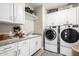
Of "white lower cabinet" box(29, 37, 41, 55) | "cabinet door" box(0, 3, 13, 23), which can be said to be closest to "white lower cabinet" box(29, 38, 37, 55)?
"white lower cabinet" box(29, 37, 41, 55)

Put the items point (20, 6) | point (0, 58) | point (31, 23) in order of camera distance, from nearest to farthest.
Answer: point (0, 58) → point (31, 23) → point (20, 6)

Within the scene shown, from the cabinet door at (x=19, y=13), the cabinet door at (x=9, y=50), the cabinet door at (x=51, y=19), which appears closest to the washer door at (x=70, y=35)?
the cabinet door at (x=51, y=19)

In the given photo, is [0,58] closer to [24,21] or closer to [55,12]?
[24,21]

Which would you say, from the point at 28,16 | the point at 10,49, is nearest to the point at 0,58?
the point at 10,49

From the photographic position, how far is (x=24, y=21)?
1683mm

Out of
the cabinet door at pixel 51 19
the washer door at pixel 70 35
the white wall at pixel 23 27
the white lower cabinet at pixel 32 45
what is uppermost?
the cabinet door at pixel 51 19

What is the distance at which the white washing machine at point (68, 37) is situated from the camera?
70.1 inches

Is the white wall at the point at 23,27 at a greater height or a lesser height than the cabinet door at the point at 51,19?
lesser

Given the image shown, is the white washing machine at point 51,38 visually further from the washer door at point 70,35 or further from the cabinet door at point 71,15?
the cabinet door at point 71,15

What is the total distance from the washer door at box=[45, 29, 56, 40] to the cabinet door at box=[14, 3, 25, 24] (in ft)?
1.84

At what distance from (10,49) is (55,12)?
1.06 meters

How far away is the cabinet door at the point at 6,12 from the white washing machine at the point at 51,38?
2.50ft

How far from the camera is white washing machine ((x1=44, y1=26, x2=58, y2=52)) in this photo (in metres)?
1.76

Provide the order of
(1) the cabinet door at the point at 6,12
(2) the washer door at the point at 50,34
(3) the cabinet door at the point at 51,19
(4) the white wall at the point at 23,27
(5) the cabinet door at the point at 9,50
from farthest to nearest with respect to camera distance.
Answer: (2) the washer door at the point at 50,34, (3) the cabinet door at the point at 51,19, (4) the white wall at the point at 23,27, (1) the cabinet door at the point at 6,12, (5) the cabinet door at the point at 9,50
